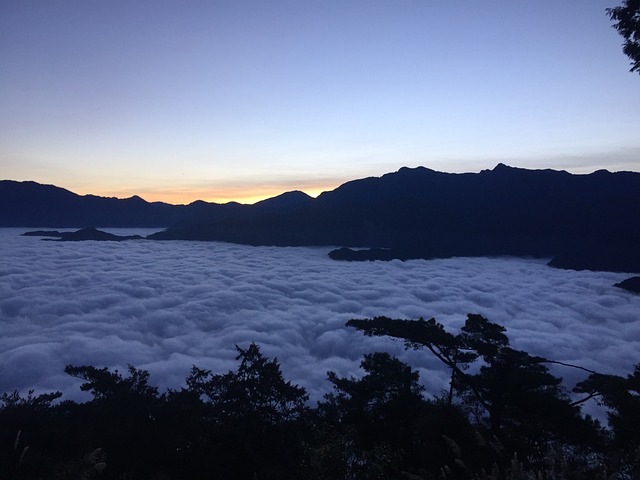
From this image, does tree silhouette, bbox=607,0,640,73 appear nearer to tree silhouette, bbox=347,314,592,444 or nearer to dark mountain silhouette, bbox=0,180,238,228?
tree silhouette, bbox=347,314,592,444

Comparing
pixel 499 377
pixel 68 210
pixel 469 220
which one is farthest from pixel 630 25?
pixel 68 210

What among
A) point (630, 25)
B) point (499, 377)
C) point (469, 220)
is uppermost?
point (630, 25)

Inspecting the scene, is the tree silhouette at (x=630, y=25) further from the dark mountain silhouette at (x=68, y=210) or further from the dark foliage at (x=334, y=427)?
the dark mountain silhouette at (x=68, y=210)

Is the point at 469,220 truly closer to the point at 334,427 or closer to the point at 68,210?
the point at 334,427

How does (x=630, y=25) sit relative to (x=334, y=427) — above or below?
above

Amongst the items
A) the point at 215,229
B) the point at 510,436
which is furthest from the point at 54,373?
the point at 215,229

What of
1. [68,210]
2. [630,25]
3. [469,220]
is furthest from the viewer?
[68,210]

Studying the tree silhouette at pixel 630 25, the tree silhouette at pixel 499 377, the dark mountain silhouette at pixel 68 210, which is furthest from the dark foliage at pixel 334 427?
the dark mountain silhouette at pixel 68 210

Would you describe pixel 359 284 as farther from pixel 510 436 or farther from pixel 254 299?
pixel 510 436

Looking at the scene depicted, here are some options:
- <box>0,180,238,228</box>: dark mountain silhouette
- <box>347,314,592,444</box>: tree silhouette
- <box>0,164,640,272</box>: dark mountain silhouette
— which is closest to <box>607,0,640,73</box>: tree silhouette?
<box>347,314,592,444</box>: tree silhouette
